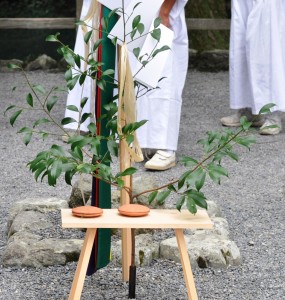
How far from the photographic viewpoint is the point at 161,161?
6.04 metres

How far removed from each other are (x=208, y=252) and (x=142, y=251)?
0.26 metres

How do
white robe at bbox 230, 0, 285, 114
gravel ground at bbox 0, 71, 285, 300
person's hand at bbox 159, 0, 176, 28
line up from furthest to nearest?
white robe at bbox 230, 0, 285, 114, person's hand at bbox 159, 0, 176, 28, gravel ground at bbox 0, 71, 285, 300

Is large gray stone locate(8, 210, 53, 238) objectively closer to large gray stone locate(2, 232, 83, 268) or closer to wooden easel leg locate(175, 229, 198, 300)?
large gray stone locate(2, 232, 83, 268)

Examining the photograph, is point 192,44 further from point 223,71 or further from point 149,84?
point 149,84

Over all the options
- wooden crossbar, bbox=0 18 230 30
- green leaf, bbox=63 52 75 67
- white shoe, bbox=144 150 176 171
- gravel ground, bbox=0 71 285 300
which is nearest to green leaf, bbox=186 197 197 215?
gravel ground, bbox=0 71 285 300

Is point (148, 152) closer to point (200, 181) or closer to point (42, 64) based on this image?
point (200, 181)

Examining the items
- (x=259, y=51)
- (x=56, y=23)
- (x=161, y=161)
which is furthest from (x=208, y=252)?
(x=56, y=23)

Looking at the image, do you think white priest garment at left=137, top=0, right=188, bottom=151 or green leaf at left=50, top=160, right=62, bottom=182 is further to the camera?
white priest garment at left=137, top=0, right=188, bottom=151

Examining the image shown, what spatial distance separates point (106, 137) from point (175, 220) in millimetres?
397

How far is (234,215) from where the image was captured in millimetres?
5078

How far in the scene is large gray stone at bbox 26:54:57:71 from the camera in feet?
34.0

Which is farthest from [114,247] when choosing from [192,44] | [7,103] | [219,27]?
[192,44]

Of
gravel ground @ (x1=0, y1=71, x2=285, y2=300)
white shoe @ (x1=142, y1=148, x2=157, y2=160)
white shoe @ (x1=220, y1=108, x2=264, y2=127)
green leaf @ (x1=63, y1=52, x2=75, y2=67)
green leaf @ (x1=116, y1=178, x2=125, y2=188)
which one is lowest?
gravel ground @ (x1=0, y1=71, x2=285, y2=300)

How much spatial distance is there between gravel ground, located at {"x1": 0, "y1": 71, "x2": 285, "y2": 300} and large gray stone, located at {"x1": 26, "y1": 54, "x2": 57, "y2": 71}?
76.1 inches
